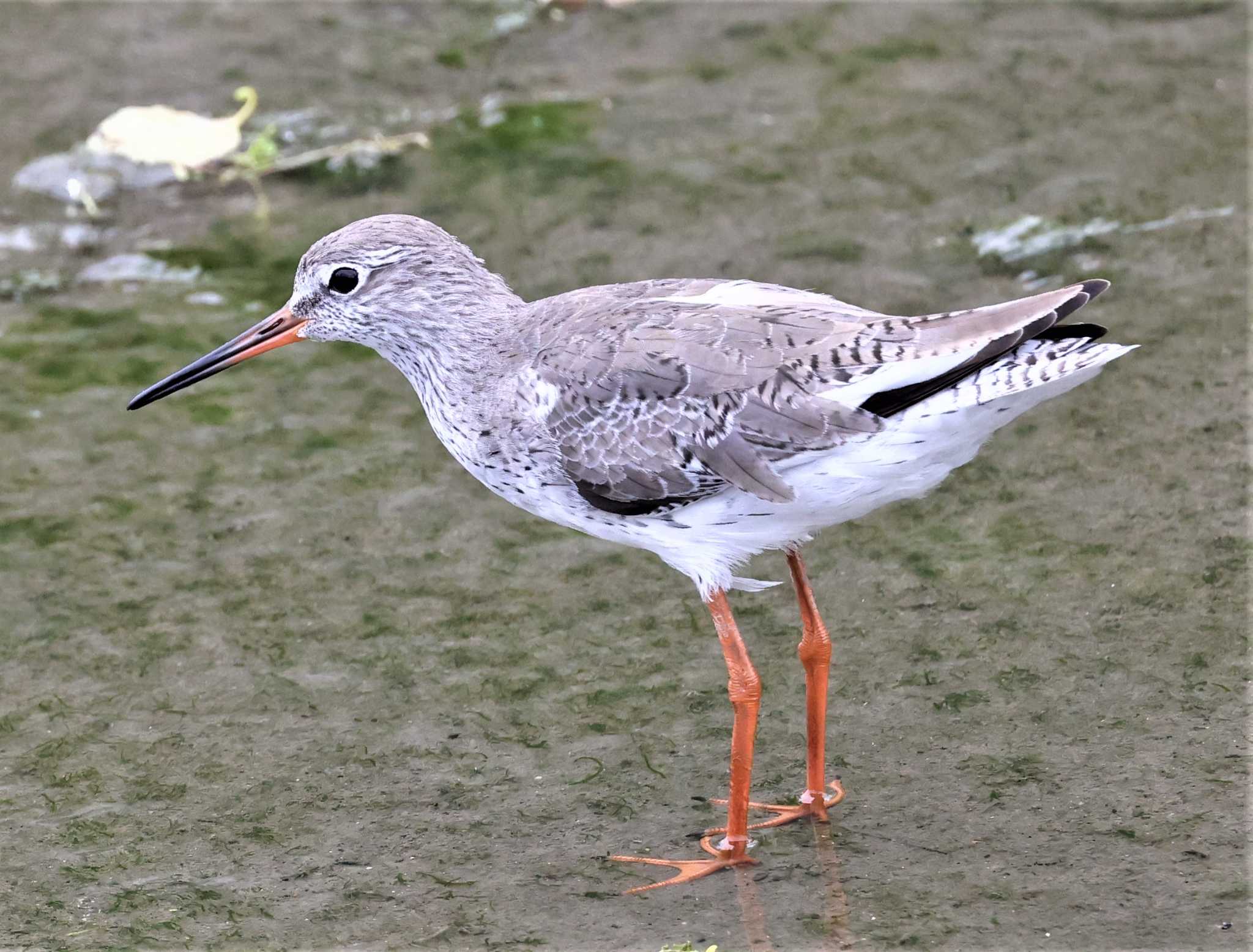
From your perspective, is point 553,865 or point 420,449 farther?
point 420,449

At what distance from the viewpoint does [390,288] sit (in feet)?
21.8

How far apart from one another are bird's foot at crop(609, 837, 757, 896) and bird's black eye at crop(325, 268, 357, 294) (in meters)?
2.75

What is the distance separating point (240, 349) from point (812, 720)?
3.11 m

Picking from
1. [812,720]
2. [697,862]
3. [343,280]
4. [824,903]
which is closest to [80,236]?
[343,280]

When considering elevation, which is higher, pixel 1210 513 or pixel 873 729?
pixel 1210 513

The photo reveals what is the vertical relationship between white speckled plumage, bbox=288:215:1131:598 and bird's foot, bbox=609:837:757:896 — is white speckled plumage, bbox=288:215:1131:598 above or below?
above

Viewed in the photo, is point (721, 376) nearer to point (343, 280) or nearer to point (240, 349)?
point (343, 280)

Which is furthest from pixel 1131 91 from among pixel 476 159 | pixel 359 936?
pixel 359 936

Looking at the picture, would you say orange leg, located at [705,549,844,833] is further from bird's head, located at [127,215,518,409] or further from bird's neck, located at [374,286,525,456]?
bird's head, located at [127,215,518,409]

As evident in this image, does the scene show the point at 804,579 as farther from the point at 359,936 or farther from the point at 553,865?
the point at 359,936

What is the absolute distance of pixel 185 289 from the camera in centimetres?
1076

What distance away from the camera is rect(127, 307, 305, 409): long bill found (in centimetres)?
687

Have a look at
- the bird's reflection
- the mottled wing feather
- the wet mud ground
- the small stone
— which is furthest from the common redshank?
the small stone

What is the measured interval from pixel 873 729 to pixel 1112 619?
136 centimetres
